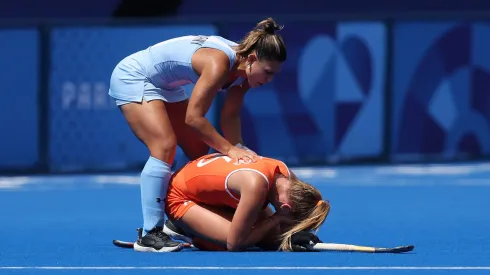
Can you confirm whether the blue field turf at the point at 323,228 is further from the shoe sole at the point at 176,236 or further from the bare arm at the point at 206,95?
the bare arm at the point at 206,95

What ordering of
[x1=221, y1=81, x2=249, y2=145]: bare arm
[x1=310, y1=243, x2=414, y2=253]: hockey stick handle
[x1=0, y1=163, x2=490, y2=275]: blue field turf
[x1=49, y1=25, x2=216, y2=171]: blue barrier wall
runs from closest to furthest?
[x1=0, y1=163, x2=490, y2=275]: blue field turf → [x1=310, y1=243, x2=414, y2=253]: hockey stick handle → [x1=221, y1=81, x2=249, y2=145]: bare arm → [x1=49, y1=25, x2=216, y2=171]: blue barrier wall

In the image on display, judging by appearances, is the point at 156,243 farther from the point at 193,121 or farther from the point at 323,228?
the point at 323,228

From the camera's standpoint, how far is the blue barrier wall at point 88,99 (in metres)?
13.1

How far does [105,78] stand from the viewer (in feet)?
43.0

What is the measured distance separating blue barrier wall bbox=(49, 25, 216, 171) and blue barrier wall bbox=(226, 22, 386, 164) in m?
1.26

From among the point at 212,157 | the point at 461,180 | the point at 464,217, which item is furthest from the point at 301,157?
the point at 212,157

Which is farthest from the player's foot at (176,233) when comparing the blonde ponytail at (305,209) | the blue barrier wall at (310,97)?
the blue barrier wall at (310,97)

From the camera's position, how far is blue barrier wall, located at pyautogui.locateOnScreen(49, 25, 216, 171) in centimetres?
1309

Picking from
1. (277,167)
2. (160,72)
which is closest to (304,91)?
(160,72)

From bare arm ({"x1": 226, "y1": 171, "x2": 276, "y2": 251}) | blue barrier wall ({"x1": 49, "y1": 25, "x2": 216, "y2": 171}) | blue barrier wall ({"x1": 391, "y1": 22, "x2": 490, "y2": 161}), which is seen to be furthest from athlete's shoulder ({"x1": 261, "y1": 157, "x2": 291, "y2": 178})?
blue barrier wall ({"x1": 391, "y1": 22, "x2": 490, "y2": 161})

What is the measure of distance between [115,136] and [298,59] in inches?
84.5

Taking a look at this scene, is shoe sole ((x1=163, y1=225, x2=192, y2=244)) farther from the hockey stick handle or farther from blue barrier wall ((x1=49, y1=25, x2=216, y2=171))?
blue barrier wall ((x1=49, y1=25, x2=216, y2=171))

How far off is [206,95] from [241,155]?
1.41ft

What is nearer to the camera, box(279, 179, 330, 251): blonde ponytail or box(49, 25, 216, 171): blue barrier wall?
box(279, 179, 330, 251): blonde ponytail
